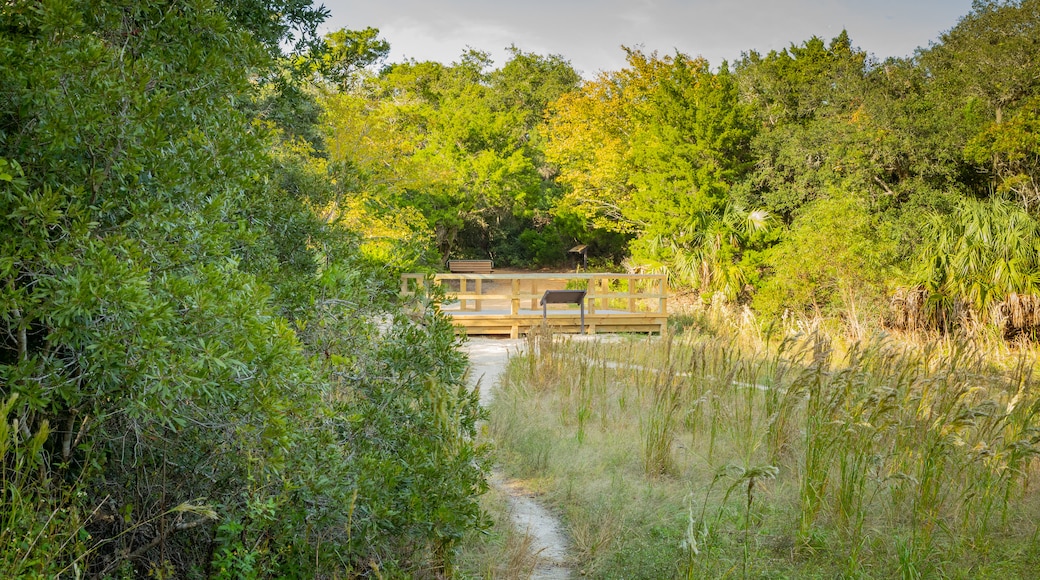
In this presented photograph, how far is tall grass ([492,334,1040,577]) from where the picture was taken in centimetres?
313

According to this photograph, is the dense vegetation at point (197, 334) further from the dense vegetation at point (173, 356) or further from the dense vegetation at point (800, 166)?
the dense vegetation at point (800, 166)

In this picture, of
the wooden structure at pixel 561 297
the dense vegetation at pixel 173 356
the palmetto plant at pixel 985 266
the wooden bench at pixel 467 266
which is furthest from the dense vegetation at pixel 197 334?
the wooden bench at pixel 467 266

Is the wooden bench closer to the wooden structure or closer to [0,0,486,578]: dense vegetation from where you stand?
the wooden structure

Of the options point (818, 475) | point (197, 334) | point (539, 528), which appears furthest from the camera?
point (539, 528)

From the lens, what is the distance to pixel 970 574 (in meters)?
3.02

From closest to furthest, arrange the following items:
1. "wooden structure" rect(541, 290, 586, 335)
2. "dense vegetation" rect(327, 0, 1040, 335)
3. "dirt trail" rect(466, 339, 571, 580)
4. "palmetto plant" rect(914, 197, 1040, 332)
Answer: "dirt trail" rect(466, 339, 571, 580), "wooden structure" rect(541, 290, 586, 335), "palmetto plant" rect(914, 197, 1040, 332), "dense vegetation" rect(327, 0, 1040, 335)

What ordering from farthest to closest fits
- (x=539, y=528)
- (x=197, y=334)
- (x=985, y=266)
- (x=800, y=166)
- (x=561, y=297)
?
(x=800, y=166) < (x=985, y=266) < (x=561, y=297) < (x=539, y=528) < (x=197, y=334)

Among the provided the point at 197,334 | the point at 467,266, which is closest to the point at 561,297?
the point at 197,334

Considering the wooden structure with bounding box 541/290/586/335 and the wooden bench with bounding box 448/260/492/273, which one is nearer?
the wooden structure with bounding box 541/290/586/335

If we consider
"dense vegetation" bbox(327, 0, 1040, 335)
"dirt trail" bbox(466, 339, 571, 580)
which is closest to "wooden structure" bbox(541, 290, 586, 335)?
"dense vegetation" bbox(327, 0, 1040, 335)

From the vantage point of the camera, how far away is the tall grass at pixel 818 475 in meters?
3.13

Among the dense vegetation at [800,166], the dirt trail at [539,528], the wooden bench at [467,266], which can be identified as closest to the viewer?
the dirt trail at [539,528]

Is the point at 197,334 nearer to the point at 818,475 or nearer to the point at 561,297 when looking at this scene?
the point at 818,475

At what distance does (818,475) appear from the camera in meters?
3.58
